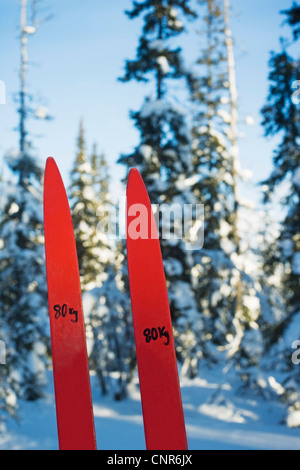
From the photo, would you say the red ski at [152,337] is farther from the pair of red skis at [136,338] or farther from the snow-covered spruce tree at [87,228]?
the snow-covered spruce tree at [87,228]

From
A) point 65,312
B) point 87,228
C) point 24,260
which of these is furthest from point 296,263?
point 87,228

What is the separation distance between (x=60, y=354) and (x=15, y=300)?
23.2ft

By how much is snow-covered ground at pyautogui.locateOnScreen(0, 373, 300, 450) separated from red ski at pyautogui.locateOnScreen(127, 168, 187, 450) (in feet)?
14.1

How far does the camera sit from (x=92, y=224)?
19.9 m

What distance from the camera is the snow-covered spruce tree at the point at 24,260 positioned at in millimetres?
12070

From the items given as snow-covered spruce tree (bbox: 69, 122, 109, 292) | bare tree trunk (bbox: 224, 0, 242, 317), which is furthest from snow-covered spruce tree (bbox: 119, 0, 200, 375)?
snow-covered spruce tree (bbox: 69, 122, 109, 292)

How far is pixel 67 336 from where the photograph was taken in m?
6.04

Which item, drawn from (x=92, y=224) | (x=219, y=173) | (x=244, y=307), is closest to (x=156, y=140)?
(x=219, y=173)

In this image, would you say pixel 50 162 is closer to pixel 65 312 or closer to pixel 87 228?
pixel 65 312

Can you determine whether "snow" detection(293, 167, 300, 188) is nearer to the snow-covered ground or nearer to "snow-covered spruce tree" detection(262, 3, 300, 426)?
"snow-covered spruce tree" detection(262, 3, 300, 426)

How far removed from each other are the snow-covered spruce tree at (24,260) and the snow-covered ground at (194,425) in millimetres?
1510

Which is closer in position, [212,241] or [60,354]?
[60,354]
